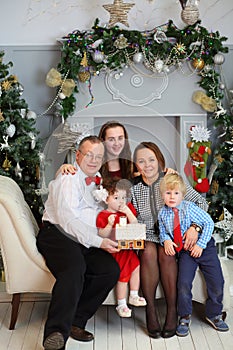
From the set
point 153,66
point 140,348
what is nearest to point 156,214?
point 140,348

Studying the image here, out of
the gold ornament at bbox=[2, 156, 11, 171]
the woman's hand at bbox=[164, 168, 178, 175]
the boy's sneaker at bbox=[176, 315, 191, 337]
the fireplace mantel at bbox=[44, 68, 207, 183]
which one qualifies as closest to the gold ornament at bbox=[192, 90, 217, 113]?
the fireplace mantel at bbox=[44, 68, 207, 183]

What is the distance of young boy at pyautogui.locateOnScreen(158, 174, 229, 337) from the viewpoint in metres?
3.00


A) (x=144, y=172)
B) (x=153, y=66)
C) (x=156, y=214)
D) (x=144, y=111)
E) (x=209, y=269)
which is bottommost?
(x=209, y=269)

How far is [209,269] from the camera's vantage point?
303cm

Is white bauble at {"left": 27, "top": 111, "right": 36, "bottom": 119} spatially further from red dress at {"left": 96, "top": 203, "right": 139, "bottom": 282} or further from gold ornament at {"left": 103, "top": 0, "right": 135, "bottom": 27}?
red dress at {"left": 96, "top": 203, "right": 139, "bottom": 282}

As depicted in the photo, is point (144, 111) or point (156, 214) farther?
point (144, 111)

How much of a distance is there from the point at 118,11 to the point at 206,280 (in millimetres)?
2072

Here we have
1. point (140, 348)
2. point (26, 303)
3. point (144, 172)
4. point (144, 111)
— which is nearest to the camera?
point (140, 348)

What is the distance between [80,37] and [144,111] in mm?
700

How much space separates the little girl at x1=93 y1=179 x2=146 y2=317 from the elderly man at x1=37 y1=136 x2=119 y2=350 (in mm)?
45

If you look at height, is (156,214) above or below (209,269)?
above

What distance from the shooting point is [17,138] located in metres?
4.01

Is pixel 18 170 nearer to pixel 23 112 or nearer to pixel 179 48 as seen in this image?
pixel 23 112

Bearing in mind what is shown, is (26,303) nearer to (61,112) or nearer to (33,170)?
(33,170)
